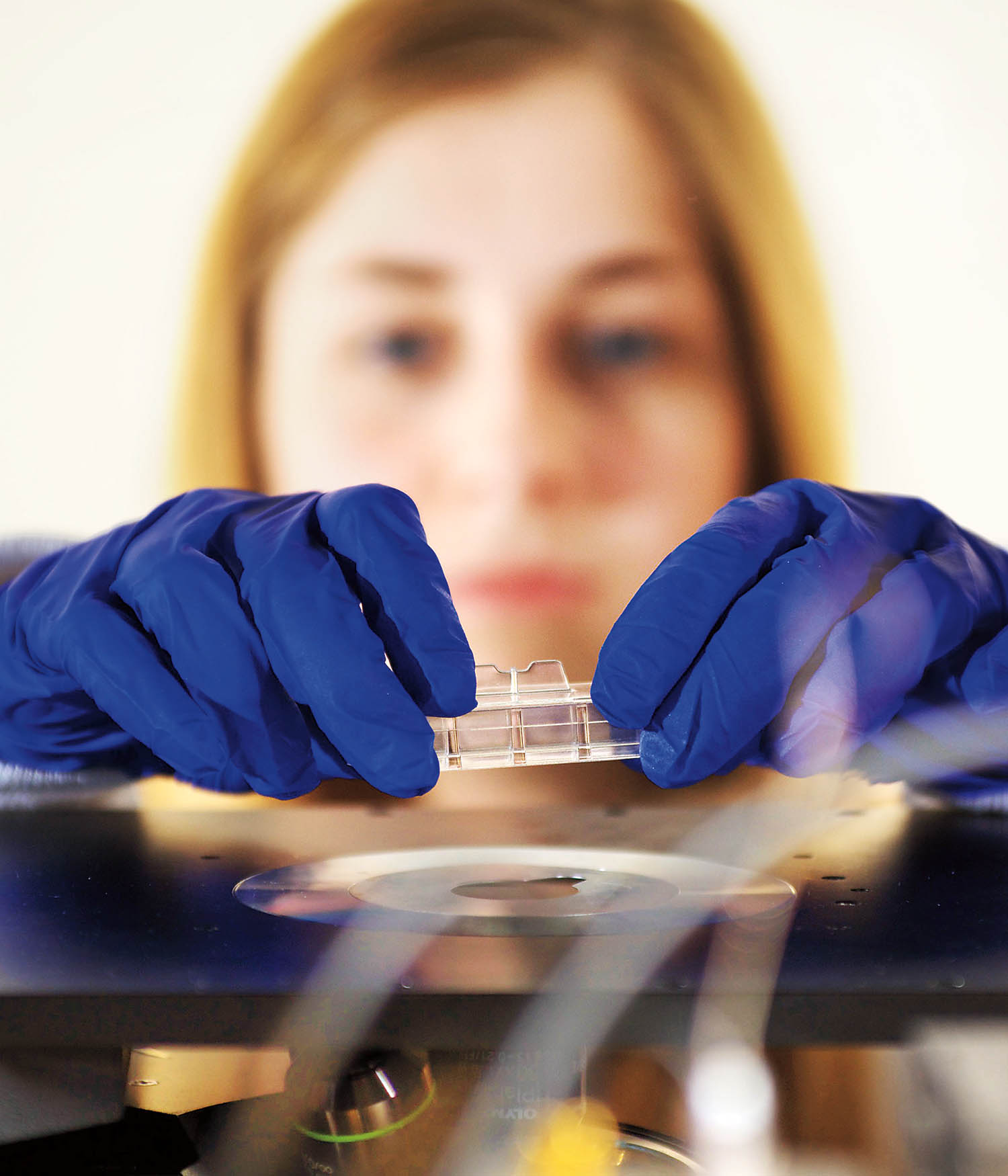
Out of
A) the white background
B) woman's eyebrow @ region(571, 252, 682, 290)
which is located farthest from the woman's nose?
the white background

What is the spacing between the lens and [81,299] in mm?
1215

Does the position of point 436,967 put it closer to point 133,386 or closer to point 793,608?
point 793,608

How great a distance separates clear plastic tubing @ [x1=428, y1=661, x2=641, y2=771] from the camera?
0.55 metres

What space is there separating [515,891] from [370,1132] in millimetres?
194

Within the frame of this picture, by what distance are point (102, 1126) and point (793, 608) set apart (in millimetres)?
474

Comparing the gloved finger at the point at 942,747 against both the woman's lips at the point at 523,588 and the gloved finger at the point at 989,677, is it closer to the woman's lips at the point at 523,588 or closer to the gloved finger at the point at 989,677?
the gloved finger at the point at 989,677

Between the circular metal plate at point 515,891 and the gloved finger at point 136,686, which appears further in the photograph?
the gloved finger at point 136,686

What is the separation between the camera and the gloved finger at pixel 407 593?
597mm

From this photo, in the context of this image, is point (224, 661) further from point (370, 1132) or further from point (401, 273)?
point (401, 273)

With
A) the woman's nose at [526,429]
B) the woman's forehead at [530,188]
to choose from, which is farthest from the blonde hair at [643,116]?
the woman's nose at [526,429]

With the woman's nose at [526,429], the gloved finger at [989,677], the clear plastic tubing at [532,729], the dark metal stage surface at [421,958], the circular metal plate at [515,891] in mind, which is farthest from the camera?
the woman's nose at [526,429]

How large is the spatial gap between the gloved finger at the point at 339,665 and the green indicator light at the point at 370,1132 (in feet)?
0.76

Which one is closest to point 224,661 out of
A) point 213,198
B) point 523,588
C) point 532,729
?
point 532,729

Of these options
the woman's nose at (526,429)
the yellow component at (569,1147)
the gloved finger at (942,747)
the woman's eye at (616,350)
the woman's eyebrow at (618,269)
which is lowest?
the gloved finger at (942,747)
